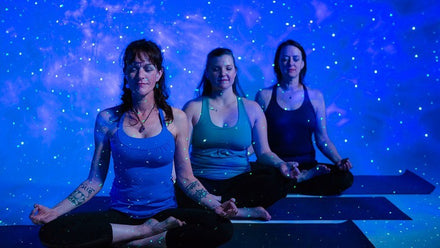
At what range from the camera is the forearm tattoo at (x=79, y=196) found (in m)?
2.36

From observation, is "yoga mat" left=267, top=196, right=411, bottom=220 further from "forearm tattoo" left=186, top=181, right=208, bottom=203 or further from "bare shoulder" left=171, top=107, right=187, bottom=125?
"bare shoulder" left=171, top=107, right=187, bottom=125

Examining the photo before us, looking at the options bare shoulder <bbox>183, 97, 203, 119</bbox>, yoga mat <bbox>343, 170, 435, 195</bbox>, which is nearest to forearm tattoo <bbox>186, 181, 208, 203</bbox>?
bare shoulder <bbox>183, 97, 203, 119</bbox>

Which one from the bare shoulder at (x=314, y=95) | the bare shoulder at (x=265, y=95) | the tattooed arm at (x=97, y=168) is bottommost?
the tattooed arm at (x=97, y=168)

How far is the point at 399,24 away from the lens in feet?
16.8

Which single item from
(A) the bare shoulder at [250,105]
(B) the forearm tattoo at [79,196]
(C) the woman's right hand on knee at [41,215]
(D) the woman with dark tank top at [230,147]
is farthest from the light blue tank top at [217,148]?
(C) the woman's right hand on knee at [41,215]

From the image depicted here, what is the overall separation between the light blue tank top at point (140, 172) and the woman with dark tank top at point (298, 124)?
4.62 feet

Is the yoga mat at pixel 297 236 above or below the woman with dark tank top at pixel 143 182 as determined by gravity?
below

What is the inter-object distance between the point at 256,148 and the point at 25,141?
269 cm

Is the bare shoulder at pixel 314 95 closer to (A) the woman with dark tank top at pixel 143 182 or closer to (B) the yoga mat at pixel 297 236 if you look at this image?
(B) the yoga mat at pixel 297 236

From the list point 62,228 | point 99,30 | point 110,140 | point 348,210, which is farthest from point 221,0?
point 62,228

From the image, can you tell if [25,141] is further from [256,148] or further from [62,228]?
[62,228]

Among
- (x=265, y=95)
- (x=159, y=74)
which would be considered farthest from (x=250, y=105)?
(x=159, y=74)

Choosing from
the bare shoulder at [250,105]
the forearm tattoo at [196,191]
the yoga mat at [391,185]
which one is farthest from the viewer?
the yoga mat at [391,185]

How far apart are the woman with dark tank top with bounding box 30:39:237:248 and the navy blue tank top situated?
1.26 m
